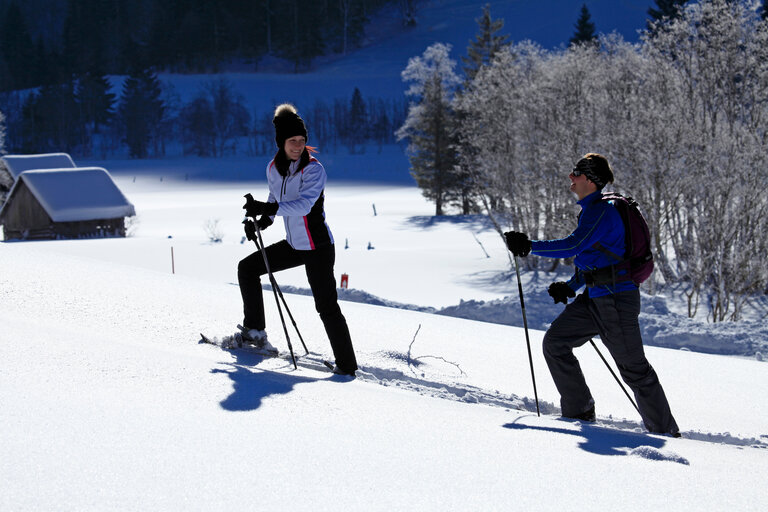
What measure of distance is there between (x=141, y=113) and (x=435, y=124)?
66110 millimetres

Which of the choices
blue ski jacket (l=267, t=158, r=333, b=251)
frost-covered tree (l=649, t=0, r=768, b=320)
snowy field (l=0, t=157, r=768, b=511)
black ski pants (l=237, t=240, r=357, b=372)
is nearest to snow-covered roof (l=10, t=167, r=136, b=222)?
frost-covered tree (l=649, t=0, r=768, b=320)

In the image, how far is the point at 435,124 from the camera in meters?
45.1

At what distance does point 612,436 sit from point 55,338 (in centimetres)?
320

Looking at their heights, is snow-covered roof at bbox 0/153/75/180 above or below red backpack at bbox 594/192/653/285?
above

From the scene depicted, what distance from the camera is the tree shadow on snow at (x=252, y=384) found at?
3.60 meters

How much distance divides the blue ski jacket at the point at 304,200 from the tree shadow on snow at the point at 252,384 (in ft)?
2.67

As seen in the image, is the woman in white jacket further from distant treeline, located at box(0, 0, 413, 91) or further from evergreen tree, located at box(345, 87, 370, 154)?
distant treeline, located at box(0, 0, 413, 91)

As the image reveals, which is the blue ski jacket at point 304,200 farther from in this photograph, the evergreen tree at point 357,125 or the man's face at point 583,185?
the evergreen tree at point 357,125

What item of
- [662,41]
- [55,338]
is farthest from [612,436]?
[662,41]

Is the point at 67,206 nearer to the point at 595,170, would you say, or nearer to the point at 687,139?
the point at 687,139

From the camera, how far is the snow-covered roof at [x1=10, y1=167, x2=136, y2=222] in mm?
33656

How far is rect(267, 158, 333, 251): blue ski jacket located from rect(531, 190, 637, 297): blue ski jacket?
4.45ft

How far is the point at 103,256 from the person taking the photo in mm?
21922

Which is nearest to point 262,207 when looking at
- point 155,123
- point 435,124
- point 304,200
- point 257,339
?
point 304,200
